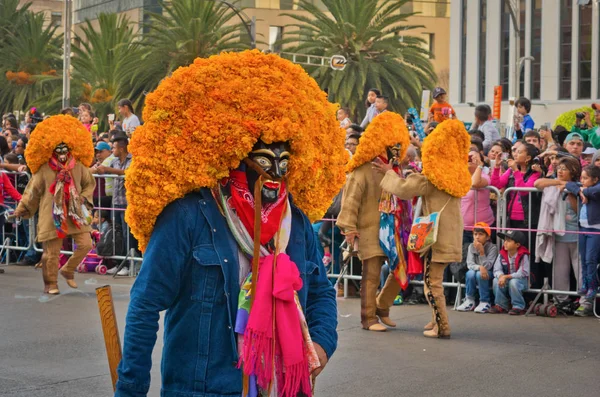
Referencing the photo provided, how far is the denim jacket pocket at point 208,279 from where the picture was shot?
4.11 metres

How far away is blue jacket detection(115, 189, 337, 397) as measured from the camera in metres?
4.01

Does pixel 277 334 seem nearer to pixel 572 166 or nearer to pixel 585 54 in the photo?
pixel 572 166

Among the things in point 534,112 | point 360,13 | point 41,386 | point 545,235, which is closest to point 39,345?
point 41,386

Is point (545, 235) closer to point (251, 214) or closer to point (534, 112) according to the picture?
point (251, 214)

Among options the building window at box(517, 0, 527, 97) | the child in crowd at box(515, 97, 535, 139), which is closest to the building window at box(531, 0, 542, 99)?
the building window at box(517, 0, 527, 97)

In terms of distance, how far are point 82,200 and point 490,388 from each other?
21.5 feet

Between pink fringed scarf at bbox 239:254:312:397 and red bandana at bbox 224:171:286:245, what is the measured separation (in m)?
0.11

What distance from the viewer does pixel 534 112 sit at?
62062 millimetres

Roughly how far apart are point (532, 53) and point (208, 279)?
6124cm

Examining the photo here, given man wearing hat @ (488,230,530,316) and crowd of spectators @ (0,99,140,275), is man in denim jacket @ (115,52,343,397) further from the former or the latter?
crowd of spectators @ (0,99,140,275)

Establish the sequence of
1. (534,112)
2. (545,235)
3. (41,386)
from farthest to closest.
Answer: (534,112) → (545,235) → (41,386)

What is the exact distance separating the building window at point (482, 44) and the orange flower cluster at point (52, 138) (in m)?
55.0

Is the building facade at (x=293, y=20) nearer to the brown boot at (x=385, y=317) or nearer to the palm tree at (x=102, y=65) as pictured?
the palm tree at (x=102, y=65)

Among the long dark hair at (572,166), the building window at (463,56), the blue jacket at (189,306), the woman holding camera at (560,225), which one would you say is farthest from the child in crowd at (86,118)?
the building window at (463,56)
